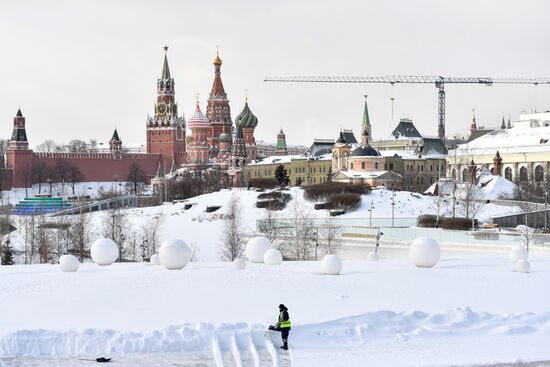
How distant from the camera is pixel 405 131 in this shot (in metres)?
115

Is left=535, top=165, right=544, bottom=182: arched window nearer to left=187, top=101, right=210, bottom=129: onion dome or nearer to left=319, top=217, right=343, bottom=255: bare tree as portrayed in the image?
left=319, top=217, right=343, bottom=255: bare tree

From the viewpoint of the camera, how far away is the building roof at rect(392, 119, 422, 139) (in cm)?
11525

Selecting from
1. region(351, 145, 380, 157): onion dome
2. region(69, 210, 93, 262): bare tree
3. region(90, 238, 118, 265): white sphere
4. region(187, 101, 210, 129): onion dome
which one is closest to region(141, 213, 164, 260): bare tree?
region(69, 210, 93, 262): bare tree

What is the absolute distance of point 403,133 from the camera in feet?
379

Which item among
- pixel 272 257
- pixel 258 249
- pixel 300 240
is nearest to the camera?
pixel 272 257

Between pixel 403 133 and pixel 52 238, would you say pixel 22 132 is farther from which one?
pixel 52 238

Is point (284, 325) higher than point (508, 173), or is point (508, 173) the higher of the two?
point (508, 173)

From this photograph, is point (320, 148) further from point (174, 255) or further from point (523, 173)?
point (174, 255)

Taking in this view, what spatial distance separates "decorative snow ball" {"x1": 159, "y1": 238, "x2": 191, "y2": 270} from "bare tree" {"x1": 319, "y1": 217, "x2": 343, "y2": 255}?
→ 588 inches

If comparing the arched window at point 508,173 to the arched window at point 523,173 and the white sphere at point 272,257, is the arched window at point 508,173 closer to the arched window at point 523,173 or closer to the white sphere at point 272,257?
the arched window at point 523,173

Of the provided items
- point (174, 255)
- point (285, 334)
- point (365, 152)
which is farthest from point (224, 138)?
point (285, 334)

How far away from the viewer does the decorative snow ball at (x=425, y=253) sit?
81.9 feet

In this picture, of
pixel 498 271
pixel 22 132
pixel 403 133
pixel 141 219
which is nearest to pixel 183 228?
pixel 141 219

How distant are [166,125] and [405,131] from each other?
32.3m
